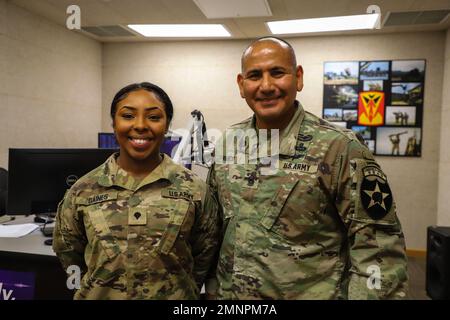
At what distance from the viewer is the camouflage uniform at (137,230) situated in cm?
121

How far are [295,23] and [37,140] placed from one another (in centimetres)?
350

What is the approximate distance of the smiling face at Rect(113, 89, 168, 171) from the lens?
124cm

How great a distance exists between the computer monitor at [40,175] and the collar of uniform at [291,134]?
1356 mm

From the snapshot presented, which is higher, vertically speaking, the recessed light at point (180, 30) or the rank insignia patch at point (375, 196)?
the recessed light at point (180, 30)

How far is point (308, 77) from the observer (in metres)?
5.11

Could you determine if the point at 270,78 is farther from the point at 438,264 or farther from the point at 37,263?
the point at 438,264

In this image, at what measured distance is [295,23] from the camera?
175 inches

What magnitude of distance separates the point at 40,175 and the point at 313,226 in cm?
163

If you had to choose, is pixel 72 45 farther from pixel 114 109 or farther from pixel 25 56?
pixel 114 109

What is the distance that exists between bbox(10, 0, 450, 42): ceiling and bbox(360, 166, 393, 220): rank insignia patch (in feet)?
9.67

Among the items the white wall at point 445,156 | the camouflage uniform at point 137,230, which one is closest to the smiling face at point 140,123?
the camouflage uniform at point 137,230

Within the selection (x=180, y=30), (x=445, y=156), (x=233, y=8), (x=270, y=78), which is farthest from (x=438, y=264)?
(x=180, y=30)

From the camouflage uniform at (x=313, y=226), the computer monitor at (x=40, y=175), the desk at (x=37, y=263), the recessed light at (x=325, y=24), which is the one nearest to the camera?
the camouflage uniform at (x=313, y=226)

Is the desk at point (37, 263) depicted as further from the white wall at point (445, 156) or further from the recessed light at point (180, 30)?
the white wall at point (445, 156)
